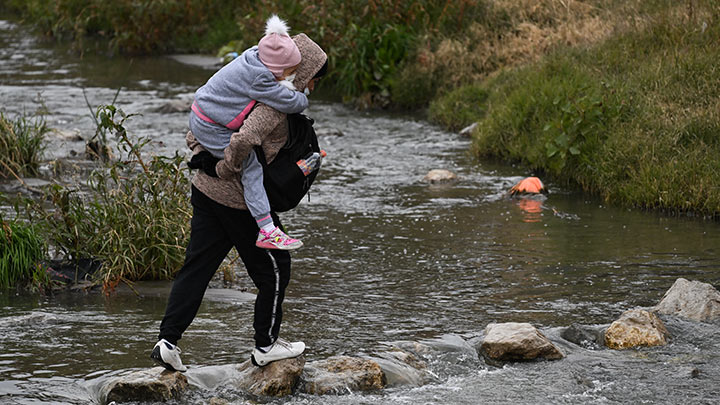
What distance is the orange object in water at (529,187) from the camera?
10.9 m

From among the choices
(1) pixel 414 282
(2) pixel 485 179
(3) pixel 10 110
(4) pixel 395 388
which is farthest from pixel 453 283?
(3) pixel 10 110

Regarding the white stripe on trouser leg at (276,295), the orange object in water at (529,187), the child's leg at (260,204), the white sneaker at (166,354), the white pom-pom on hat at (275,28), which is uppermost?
the white pom-pom on hat at (275,28)

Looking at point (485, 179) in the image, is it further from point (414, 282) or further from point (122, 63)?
point (122, 63)

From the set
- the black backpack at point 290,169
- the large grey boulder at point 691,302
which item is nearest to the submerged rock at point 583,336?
the large grey boulder at point 691,302

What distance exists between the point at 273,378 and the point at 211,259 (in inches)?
29.7

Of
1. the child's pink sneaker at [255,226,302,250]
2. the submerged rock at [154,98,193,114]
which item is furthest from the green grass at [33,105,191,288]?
the submerged rock at [154,98,193,114]

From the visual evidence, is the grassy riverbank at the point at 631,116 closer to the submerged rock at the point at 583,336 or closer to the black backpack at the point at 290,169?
the submerged rock at the point at 583,336

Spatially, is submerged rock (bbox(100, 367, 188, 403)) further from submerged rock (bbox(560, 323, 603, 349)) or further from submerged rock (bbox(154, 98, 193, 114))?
submerged rock (bbox(154, 98, 193, 114))

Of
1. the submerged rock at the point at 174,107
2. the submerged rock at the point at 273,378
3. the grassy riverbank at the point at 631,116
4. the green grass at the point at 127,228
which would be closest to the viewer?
the submerged rock at the point at 273,378

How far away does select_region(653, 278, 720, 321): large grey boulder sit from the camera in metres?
6.57

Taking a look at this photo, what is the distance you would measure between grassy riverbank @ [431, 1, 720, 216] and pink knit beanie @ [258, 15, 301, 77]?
616 cm

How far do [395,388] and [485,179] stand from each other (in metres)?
6.71

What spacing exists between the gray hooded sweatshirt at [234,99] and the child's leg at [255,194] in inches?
6.8

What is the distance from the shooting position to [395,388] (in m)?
5.43
